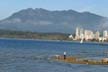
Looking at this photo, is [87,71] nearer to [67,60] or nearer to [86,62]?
[86,62]

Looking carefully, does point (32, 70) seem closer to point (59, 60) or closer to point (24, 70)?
point (24, 70)

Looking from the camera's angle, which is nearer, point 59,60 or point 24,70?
point 24,70

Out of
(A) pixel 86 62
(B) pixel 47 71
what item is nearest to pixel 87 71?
A: (B) pixel 47 71

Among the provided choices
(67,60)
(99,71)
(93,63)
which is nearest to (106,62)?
(93,63)

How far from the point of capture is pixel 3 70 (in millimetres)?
55500

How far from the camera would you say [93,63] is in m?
70.1

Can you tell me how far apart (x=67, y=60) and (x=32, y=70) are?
63.8 feet

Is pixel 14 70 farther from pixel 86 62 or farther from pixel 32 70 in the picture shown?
pixel 86 62

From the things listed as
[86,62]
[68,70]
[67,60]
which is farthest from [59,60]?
[68,70]

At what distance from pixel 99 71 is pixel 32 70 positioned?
8975mm

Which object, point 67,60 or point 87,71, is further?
point 67,60

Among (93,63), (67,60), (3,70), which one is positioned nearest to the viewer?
(3,70)

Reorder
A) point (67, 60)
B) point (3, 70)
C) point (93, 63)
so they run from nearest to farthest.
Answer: point (3, 70) < point (93, 63) < point (67, 60)

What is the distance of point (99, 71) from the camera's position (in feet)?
190
